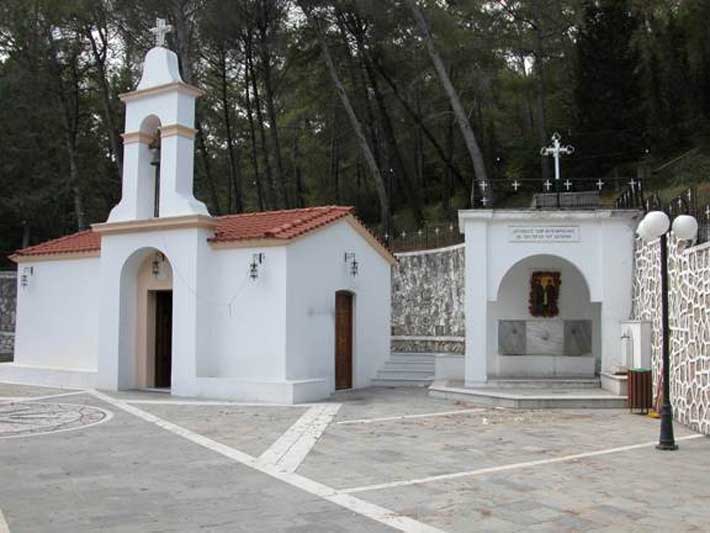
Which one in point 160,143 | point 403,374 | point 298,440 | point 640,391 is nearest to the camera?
point 298,440

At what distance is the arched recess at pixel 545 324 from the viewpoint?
1541cm

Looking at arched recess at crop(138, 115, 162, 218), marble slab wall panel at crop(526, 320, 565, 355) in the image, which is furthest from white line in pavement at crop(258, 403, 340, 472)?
arched recess at crop(138, 115, 162, 218)

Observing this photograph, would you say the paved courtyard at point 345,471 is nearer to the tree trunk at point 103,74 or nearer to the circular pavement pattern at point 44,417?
the circular pavement pattern at point 44,417

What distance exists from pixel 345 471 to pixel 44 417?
6.43 meters

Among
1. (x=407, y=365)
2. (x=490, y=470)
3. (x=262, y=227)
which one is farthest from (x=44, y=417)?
(x=407, y=365)

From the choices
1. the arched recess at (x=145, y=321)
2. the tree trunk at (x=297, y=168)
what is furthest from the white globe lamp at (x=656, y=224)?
the tree trunk at (x=297, y=168)

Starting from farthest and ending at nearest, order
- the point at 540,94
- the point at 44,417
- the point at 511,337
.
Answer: the point at 540,94 < the point at 511,337 < the point at 44,417

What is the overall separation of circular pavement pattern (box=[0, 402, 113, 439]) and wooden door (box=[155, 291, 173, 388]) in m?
3.05

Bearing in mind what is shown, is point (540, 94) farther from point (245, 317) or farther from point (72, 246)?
point (72, 246)

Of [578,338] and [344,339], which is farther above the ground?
[578,338]

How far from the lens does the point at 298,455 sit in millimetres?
8445

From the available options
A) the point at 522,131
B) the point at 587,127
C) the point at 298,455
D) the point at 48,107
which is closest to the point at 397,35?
the point at 587,127

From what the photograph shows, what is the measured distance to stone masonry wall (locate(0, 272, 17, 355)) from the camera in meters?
28.7

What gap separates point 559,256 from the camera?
14109 mm
